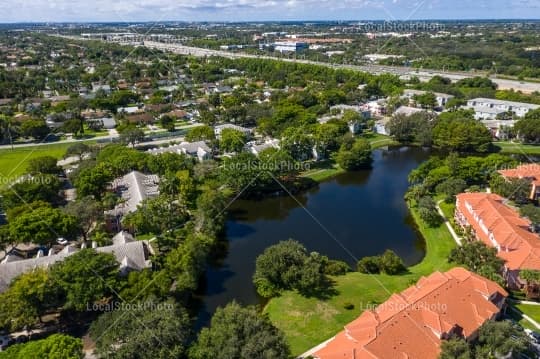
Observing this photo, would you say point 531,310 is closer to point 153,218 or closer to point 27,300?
point 153,218

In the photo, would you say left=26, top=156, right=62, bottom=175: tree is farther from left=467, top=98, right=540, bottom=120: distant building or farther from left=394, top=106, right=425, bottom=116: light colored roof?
left=467, top=98, right=540, bottom=120: distant building

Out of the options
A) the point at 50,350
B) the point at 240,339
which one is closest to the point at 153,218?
the point at 50,350

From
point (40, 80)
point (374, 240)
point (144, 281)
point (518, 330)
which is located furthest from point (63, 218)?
point (40, 80)

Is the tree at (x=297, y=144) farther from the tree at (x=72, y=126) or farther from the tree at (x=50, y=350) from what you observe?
the tree at (x=50, y=350)

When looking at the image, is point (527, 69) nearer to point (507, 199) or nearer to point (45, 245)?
point (507, 199)

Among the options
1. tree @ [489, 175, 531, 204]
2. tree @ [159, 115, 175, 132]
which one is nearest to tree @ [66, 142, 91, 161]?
tree @ [159, 115, 175, 132]

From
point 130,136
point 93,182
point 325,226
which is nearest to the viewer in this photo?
point 325,226

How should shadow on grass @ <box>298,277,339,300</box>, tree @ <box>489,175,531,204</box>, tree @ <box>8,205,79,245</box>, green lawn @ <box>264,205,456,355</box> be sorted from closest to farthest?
green lawn @ <box>264,205,456,355</box>, shadow on grass @ <box>298,277,339,300</box>, tree @ <box>8,205,79,245</box>, tree @ <box>489,175,531,204</box>
